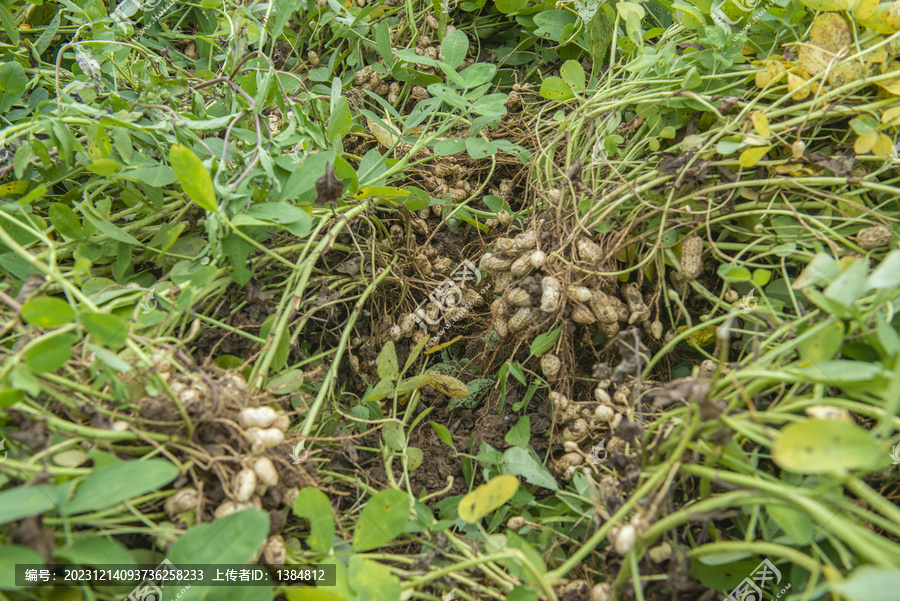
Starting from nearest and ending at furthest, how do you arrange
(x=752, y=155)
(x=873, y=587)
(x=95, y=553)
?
(x=873, y=587), (x=95, y=553), (x=752, y=155)

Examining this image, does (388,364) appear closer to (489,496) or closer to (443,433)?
(443,433)

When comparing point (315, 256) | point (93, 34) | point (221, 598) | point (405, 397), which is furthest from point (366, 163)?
point (221, 598)

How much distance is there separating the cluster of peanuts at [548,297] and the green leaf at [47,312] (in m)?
0.60

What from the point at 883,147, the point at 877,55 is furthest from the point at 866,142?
the point at 877,55

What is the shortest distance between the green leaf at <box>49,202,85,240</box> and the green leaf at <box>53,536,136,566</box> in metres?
0.51

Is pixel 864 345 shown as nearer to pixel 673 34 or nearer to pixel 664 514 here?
pixel 664 514

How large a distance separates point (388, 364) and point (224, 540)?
1.32 ft

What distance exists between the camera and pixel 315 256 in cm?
83

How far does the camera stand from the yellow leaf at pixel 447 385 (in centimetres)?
93

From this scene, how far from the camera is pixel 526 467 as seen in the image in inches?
32.7

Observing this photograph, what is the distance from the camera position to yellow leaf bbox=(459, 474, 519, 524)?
67cm

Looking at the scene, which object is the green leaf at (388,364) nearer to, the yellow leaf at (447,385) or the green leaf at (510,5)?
the yellow leaf at (447,385)

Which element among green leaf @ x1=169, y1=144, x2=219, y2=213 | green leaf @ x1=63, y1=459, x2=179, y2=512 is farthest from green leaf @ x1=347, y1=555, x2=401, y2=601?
green leaf @ x1=169, y1=144, x2=219, y2=213

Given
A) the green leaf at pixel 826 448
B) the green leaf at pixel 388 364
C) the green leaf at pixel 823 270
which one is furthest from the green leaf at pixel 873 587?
the green leaf at pixel 388 364
